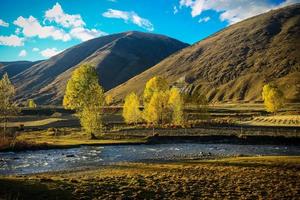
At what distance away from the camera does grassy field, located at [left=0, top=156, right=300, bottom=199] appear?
26.8 meters

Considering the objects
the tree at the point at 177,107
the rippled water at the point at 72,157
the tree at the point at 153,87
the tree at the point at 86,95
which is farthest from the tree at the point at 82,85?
the tree at the point at 153,87

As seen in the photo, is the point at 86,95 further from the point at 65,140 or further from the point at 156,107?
the point at 156,107

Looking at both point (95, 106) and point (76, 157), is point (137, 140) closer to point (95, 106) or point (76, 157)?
point (95, 106)

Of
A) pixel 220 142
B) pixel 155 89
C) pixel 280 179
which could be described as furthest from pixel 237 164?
pixel 155 89

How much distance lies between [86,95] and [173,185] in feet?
175

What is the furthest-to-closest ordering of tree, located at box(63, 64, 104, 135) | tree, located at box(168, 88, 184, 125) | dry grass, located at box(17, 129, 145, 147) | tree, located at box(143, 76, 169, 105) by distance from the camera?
tree, located at box(143, 76, 169, 105) < tree, located at box(168, 88, 184, 125) < tree, located at box(63, 64, 104, 135) < dry grass, located at box(17, 129, 145, 147)

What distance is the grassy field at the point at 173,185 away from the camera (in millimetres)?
26812

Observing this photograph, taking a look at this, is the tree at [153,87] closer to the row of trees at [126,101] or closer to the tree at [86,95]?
the row of trees at [126,101]

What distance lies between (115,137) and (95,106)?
332 inches

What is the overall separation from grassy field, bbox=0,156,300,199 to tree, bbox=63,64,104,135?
148 ft

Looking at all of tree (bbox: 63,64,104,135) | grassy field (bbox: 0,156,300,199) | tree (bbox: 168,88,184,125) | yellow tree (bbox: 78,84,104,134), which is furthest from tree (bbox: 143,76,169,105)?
grassy field (bbox: 0,156,300,199)

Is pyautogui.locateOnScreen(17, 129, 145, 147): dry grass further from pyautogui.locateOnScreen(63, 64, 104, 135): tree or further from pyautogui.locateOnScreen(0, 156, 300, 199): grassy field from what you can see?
pyautogui.locateOnScreen(0, 156, 300, 199): grassy field

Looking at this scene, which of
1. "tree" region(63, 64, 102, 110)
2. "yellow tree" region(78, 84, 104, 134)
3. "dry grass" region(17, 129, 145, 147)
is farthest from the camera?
"yellow tree" region(78, 84, 104, 134)

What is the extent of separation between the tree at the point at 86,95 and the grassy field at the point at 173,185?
45101mm
